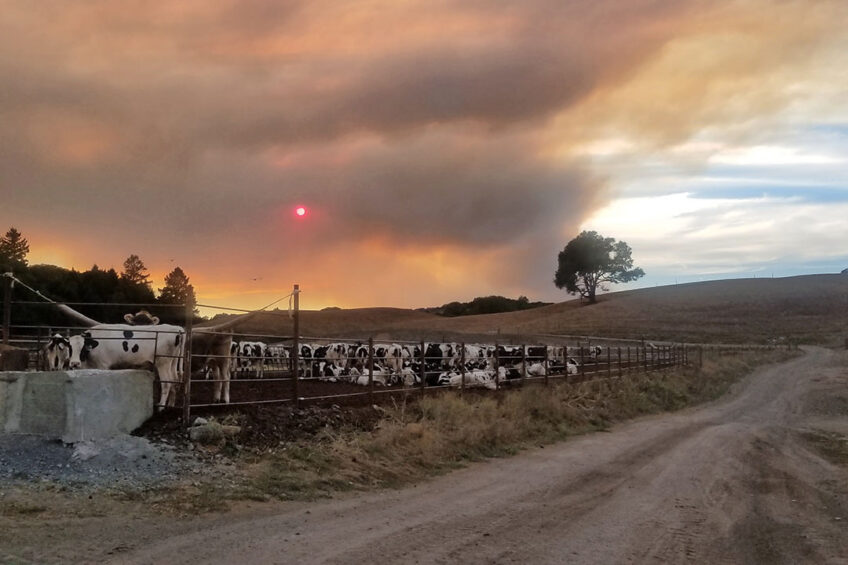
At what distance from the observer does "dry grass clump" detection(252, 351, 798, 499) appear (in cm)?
1008

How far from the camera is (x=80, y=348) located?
1399 centimetres

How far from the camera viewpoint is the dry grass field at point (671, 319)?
233ft

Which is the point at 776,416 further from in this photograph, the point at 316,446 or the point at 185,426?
the point at 185,426

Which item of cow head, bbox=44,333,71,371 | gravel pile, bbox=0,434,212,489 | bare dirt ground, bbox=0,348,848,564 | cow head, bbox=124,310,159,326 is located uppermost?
cow head, bbox=124,310,159,326

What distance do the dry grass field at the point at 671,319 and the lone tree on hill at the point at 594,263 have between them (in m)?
5.98

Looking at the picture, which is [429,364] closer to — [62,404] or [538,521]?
[62,404]

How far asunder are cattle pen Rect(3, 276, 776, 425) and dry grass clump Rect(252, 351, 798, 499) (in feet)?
4.26

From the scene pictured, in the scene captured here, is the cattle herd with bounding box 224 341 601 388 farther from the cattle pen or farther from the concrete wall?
the concrete wall

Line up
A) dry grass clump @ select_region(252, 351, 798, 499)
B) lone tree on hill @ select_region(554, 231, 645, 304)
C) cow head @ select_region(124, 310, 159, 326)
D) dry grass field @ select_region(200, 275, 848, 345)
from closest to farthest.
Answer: dry grass clump @ select_region(252, 351, 798, 499), cow head @ select_region(124, 310, 159, 326), dry grass field @ select_region(200, 275, 848, 345), lone tree on hill @ select_region(554, 231, 645, 304)

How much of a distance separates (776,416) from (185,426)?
1919 centimetres

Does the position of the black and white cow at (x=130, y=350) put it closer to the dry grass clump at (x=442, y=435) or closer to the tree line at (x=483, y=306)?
the dry grass clump at (x=442, y=435)

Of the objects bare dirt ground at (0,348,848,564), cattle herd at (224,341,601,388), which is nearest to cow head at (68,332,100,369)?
cattle herd at (224,341,601,388)

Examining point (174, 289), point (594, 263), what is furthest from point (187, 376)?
point (594, 263)

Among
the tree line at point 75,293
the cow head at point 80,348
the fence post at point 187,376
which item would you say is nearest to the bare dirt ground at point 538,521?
the fence post at point 187,376
